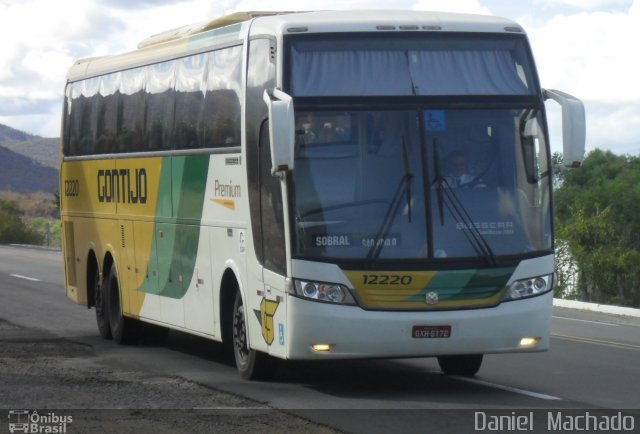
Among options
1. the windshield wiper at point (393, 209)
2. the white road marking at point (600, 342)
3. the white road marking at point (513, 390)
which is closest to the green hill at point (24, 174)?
the white road marking at point (600, 342)

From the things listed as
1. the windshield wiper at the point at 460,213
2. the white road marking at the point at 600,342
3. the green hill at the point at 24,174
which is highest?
the green hill at the point at 24,174

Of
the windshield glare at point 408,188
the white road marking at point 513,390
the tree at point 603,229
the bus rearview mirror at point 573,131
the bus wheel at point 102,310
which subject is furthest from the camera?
the tree at point 603,229

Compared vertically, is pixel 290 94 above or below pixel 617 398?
above

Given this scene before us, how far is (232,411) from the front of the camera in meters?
10.5

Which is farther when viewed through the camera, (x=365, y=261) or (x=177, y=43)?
(x=177, y=43)

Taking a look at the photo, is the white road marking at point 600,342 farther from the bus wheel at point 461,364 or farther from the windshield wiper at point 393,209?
the windshield wiper at point 393,209

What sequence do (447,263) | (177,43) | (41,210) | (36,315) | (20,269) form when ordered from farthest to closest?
1. (41,210)
2. (20,269)
3. (36,315)
4. (177,43)
5. (447,263)

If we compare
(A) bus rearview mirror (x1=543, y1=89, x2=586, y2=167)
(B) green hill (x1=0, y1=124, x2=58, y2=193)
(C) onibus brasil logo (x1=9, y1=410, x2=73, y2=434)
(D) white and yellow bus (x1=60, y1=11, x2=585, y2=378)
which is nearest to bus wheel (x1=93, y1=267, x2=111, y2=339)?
(D) white and yellow bus (x1=60, y1=11, x2=585, y2=378)

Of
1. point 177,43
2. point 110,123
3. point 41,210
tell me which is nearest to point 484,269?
point 177,43

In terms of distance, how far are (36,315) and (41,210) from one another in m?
120

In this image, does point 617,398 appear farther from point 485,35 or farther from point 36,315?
point 36,315

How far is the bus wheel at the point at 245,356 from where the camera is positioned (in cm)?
1242

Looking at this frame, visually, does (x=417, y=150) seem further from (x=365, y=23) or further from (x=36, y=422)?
(x=36, y=422)

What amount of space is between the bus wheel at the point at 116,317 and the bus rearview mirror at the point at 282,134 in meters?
6.46
